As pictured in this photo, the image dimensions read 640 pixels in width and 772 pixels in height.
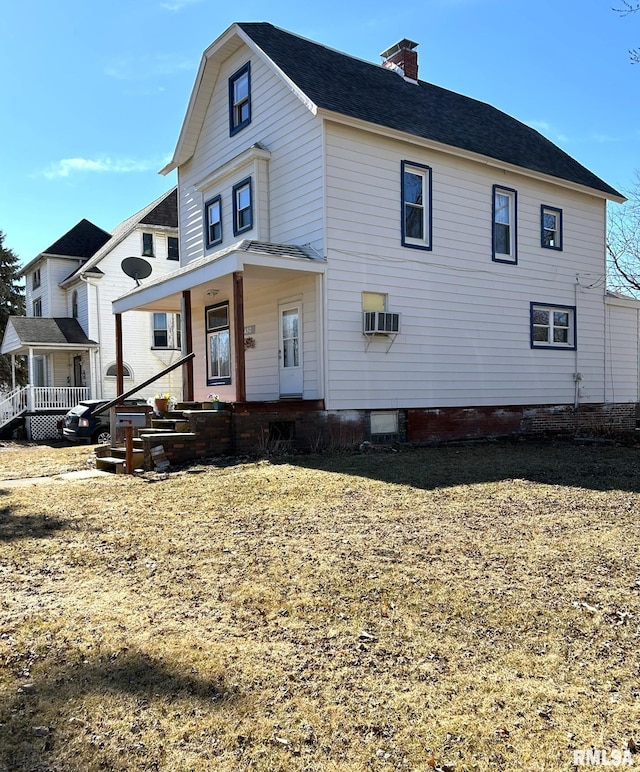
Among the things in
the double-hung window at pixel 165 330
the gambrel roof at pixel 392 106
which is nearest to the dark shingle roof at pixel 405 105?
the gambrel roof at pixel 392 106

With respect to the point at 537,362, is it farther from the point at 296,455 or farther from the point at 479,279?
the point at 296,455

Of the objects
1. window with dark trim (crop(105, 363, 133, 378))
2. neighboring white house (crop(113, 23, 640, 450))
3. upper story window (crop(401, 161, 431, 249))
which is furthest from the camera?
window with dark trim (crop(105, 363, 133, 378))

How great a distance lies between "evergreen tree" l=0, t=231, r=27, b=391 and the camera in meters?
37.5

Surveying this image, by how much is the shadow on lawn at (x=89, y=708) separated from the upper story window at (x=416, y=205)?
36.8 feet

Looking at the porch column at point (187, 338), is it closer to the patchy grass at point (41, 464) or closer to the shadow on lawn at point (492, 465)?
the patchy grass at point (41, 464)

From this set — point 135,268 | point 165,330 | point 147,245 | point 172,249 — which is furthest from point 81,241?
point 135,268

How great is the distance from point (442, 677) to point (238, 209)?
12.8 meters

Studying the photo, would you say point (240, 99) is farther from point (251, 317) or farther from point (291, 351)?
point (291, 351)

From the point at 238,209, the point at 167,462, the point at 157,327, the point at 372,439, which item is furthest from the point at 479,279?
the point at 157,327

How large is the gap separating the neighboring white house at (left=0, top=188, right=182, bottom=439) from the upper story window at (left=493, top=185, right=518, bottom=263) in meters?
13.5

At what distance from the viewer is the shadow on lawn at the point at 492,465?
8.29 m

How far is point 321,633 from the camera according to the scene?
379 centimetres

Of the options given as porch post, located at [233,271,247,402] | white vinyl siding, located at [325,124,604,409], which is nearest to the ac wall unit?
white vinyl siding, located at [325,124,604,409]

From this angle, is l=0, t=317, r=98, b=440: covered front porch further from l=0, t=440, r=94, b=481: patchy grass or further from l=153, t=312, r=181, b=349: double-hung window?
l=0, t=440, r=94, b=481: patchy grass
